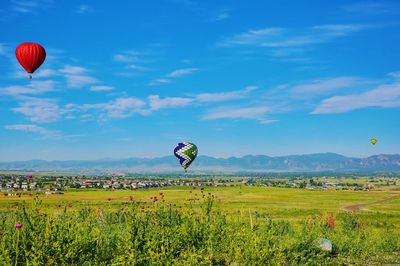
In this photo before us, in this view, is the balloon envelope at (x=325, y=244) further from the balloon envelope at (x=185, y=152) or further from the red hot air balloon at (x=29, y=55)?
the red hot air balloon at (x=29, y=55)

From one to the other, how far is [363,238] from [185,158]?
20486mm

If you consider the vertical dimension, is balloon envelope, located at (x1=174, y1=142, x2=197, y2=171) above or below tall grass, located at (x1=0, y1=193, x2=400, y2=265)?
above

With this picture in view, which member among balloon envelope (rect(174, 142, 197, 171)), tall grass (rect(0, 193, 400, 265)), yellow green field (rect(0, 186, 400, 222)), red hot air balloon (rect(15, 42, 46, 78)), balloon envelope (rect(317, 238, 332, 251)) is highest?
red hot air balloon (rect(15, 42, 46, 78))

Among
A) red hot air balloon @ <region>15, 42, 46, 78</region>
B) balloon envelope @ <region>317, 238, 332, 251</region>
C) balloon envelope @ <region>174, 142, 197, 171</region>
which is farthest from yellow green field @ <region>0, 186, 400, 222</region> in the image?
balloon envelope @ <region>317, 238, 332, 251</region>

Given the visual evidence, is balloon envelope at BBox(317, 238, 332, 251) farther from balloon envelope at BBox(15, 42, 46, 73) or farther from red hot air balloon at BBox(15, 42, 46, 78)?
balloon envelope at BBox(15, 42, 46, 73)

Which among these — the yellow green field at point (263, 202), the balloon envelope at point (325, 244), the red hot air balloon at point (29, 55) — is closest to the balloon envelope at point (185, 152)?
the yellow green field at point (263, 202)

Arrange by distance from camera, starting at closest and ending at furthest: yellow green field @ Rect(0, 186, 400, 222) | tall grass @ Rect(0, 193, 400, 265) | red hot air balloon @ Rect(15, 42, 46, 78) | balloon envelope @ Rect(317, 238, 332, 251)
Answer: tall grass @ Rect(0, 193, 400, 265) < balloon envelope @ Rect(317, 238, 332, 251) < red hot air balloon @ Rect(15, 42, 46, 78) < yellow green field @ Rect(0, 186, 400, 222)

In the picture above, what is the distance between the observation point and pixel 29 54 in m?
36.7

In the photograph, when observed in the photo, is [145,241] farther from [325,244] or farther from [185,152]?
[185,152]

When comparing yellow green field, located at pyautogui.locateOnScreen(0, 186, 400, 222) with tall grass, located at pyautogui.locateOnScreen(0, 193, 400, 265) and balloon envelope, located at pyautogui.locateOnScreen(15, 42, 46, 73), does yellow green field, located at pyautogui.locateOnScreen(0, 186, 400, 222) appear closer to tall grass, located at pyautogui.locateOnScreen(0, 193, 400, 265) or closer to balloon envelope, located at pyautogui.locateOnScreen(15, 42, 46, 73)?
balloon envelope, located at pyautogui.locateOnScreen(15, 42, 46, 73)

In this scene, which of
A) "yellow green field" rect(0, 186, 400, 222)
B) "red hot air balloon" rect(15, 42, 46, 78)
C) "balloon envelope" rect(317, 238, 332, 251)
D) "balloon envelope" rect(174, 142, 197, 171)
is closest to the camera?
"balloon envelope" rect(317, 238, 332, 251)

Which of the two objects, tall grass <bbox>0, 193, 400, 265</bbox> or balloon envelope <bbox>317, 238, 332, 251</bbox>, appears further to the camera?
balloon envelope <bbox>317, 238, 332, 251</bbox>

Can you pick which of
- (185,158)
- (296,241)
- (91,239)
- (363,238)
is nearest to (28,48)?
(185,158)

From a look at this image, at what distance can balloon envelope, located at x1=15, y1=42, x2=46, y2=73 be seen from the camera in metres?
36.7
